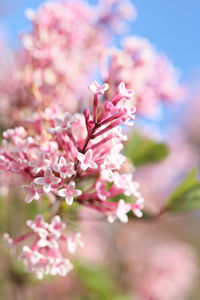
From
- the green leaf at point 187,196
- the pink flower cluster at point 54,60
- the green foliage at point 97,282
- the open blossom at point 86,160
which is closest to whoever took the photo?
the open blossom at point 86,160

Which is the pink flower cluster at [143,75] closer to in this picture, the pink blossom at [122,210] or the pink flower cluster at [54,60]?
the pink flower cluster at [54,60]

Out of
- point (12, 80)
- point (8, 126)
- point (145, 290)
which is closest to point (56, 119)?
point (8, 126)

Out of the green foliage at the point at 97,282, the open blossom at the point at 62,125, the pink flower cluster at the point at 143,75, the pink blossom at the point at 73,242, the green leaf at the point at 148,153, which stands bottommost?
the green foliage at the point at 97,282

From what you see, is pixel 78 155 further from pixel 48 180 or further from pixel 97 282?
pixel 97 282

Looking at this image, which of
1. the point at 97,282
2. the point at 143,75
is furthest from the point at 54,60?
the point at 97,282

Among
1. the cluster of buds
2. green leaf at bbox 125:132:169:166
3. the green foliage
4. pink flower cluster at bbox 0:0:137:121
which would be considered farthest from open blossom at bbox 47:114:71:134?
the green foliage

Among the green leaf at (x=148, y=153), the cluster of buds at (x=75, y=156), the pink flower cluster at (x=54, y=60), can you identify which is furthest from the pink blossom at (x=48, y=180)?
the green leaf at (x=148, y=153)

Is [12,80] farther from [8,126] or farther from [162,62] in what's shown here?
[162,62]
